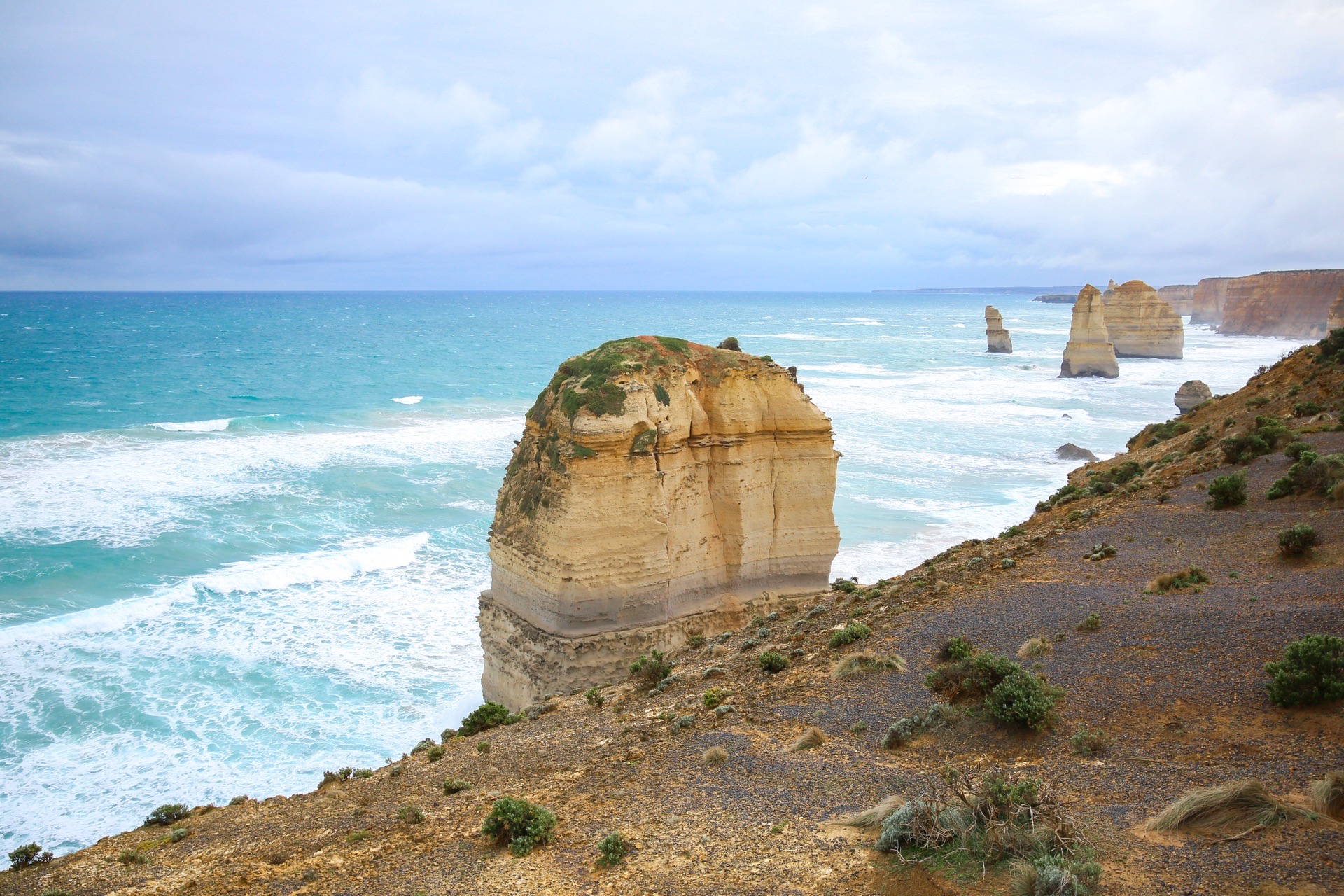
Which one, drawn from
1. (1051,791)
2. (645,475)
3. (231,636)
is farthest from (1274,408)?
(231,636)

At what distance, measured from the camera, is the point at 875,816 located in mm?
8141

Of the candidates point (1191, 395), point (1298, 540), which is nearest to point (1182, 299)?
point (1191, 395)

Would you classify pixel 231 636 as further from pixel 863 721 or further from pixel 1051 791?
pixel 1051 791

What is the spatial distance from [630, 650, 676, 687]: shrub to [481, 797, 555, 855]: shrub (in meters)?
5.15

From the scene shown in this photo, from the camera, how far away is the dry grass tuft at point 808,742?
10328mm

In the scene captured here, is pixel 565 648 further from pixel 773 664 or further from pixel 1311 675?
pixel 1311 675

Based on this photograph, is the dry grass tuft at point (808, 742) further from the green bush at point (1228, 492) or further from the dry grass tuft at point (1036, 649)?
the green bush at point (1228, 492)

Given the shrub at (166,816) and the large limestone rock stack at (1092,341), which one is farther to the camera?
the large limestone rock stack at (1092,341)

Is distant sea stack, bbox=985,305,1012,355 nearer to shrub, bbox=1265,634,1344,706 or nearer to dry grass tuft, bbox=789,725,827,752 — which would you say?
shrub, bbox=1265,634,1344,706

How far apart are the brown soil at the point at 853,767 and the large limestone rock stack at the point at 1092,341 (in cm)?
6478

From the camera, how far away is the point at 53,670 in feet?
65.5

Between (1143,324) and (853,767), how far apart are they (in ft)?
311

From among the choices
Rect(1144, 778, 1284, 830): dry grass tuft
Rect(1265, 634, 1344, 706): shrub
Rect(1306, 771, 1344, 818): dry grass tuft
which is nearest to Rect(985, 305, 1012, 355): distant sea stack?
Rect(1265, 634, 1344, 706): shrub

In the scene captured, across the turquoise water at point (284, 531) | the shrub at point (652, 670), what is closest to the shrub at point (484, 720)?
the shrub at point (652, 670)
